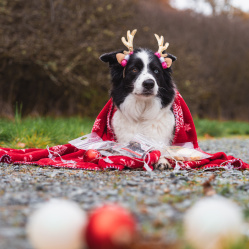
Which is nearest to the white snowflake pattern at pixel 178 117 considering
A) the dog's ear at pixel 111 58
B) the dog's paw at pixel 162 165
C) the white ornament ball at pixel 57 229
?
the dog's paw at pixel 162 165

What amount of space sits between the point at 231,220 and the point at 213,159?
2531 mm

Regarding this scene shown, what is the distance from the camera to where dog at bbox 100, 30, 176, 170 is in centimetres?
383

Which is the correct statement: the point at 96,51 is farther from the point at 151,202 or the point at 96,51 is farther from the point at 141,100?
the point at 151,202

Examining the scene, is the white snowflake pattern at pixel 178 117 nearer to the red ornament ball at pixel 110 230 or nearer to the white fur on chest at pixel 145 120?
the white fur on chest at pixel 145 120

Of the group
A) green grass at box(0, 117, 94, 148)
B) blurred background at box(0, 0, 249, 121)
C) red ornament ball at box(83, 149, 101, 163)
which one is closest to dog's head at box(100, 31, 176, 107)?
red ornament ball at box(83, 149, 101, 163)

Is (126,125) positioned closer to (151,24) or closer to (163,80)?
(163,80)

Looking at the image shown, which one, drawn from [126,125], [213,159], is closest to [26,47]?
[126,125]

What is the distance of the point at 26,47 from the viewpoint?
280 inches

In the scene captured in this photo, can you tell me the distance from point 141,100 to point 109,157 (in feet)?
2.58

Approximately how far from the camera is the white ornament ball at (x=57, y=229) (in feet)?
4.45

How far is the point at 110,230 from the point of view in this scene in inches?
51.6

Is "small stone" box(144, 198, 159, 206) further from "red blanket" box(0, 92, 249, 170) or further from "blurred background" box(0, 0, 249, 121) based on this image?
"blurred background" box(0, 0, 249, 121)

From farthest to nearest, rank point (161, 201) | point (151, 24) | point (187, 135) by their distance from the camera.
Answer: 1. point (151, 24)
2. point (187, 135)
3. point (161, 201)

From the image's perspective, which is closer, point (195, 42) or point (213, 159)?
point (213, 159)
